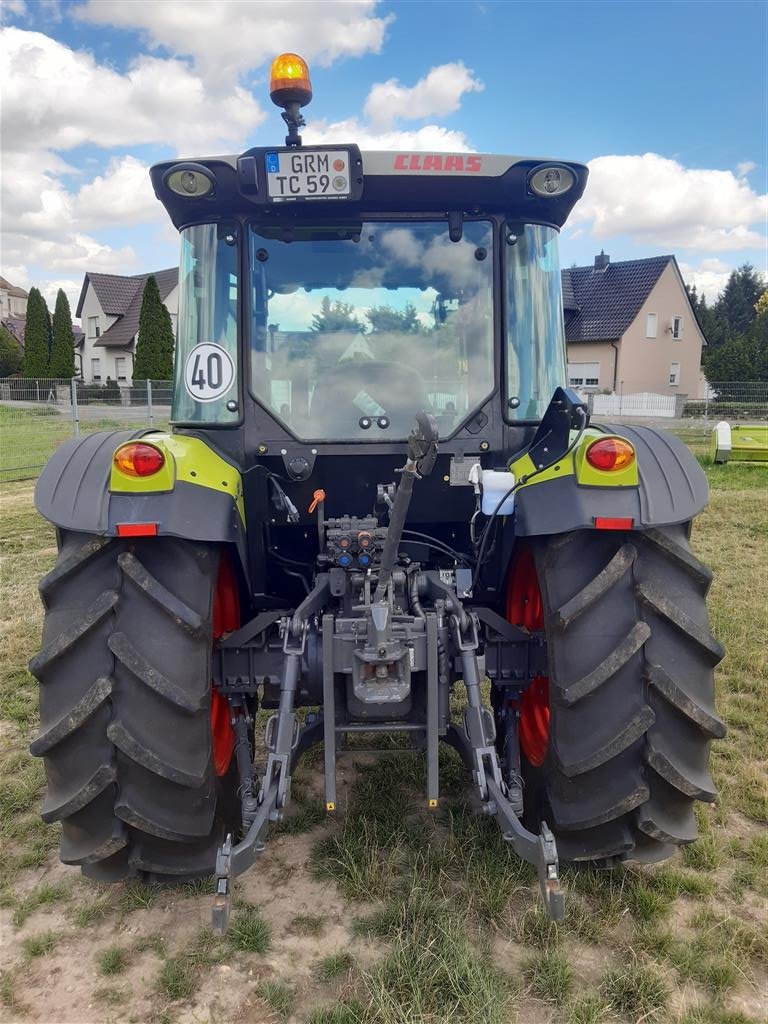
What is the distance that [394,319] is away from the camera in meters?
3.04

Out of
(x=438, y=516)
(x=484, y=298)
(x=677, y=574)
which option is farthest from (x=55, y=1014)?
(x=484, y=298)

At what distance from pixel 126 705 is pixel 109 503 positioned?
62 cm

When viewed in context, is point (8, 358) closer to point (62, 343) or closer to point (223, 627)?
point (62, 343)

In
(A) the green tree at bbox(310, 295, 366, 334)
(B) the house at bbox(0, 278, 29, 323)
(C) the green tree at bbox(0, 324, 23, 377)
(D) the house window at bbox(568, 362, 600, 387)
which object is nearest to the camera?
(A) the green tree at bbox(310, 295, 366, 334)

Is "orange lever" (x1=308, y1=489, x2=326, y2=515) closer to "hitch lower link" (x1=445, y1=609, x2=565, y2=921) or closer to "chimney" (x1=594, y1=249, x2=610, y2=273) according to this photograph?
"hitch lower link" (x1=445, y1=609, x2=565, y2=921)

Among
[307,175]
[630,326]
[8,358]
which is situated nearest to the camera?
[307,175]

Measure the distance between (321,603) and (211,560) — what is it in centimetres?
54

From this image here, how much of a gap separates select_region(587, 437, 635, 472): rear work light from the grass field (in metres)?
1.49

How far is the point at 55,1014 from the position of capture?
7.25ft

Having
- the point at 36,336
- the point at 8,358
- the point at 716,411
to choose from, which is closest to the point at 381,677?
the point at 716,411

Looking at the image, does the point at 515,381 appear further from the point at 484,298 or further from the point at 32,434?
the point at 32,434

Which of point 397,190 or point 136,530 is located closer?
point 136,530

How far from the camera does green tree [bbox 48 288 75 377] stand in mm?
42256

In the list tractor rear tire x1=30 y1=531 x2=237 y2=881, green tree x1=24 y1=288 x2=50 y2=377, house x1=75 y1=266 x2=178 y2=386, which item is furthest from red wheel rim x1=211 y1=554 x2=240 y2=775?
green tree x1=24 y1=288 x2=50 y2=377
